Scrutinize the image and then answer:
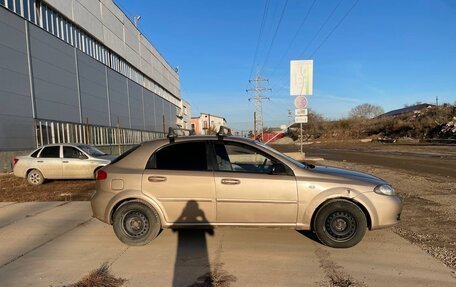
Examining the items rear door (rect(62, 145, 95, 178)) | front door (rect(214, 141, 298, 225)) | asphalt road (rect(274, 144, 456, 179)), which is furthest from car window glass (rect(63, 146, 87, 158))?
asphalt road (rect(274, 144, 456, 179))

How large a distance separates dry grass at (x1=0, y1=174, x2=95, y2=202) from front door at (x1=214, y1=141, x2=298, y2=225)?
237 inches

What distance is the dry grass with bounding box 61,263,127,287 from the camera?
434 centimetres

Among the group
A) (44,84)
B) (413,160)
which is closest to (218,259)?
(413,160)

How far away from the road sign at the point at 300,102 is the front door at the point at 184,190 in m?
13.4

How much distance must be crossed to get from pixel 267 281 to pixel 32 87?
22280 mm

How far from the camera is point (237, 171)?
18.9 ft

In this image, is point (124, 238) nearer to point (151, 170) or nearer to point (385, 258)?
point (151, 170)

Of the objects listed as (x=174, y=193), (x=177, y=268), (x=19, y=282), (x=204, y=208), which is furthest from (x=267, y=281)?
(x=19, y=282)

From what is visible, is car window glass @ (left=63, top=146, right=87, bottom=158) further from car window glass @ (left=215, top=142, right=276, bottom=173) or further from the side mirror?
the side mirror

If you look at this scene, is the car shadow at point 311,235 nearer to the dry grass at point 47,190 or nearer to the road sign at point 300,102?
the dry grass at point 47,190

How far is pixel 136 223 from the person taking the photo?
5.82 metres

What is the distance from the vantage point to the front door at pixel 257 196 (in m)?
5.55

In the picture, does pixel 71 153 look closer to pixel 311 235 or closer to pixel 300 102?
pixel 300 102

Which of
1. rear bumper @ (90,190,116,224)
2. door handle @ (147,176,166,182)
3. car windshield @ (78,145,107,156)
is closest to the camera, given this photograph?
door handle @ (147,176,166,182)
